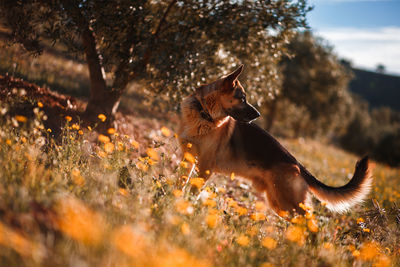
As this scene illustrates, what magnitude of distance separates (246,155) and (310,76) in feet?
59.6

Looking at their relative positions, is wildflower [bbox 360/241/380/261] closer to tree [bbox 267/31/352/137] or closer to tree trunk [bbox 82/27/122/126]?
tree trunk [bbox 82/27/122/126]

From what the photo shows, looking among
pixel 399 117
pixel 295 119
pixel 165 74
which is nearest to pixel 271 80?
pixel 165 74

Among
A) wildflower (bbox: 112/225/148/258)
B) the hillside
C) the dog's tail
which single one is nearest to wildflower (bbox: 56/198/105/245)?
wildflower (bbox: 112/225/148/258)

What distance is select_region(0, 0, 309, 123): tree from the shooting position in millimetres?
5480

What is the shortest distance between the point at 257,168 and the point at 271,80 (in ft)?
14.2

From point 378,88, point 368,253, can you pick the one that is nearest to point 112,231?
point 368,253

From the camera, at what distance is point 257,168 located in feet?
15.1

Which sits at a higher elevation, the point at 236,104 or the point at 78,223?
the point at 78,223

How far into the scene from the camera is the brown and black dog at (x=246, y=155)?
4.32m

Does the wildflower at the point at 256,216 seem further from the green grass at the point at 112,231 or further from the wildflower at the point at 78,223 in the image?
the wildflower at the point at 78,223

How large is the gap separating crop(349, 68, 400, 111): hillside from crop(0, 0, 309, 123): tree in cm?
10312

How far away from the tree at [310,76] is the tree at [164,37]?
45.2 ft

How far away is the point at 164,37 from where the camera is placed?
6.37m

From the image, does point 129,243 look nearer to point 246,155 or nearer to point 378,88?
point 246,155
